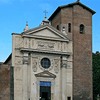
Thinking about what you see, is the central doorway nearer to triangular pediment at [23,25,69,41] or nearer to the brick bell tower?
the brick bell tower

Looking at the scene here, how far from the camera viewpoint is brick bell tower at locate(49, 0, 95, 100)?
1369 inches

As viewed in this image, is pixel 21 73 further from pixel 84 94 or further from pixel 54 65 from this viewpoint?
pixel 84 94

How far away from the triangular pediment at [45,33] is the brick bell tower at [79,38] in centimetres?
94

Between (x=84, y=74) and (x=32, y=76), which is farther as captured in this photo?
(x=84, y=74)

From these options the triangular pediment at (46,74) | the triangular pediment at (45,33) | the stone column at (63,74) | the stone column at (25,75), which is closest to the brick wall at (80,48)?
the stone column at (63,74)

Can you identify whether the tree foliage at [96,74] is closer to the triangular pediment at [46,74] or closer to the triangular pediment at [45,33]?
the triangular pediment at [45,33]

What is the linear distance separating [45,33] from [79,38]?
4.38 m

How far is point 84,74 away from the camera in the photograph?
35.1 meters

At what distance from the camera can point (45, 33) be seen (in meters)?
33.8

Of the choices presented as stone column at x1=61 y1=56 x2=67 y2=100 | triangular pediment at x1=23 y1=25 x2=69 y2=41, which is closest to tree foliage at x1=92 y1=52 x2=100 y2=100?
stone column at x1=61 y1=56 x2=67 y2=100

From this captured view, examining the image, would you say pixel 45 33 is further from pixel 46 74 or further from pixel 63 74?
pixel 63 74

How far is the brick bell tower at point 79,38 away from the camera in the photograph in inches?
1369

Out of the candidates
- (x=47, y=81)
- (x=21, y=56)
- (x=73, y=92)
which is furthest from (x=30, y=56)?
(x=73, y=92)

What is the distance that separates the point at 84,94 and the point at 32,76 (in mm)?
6284
